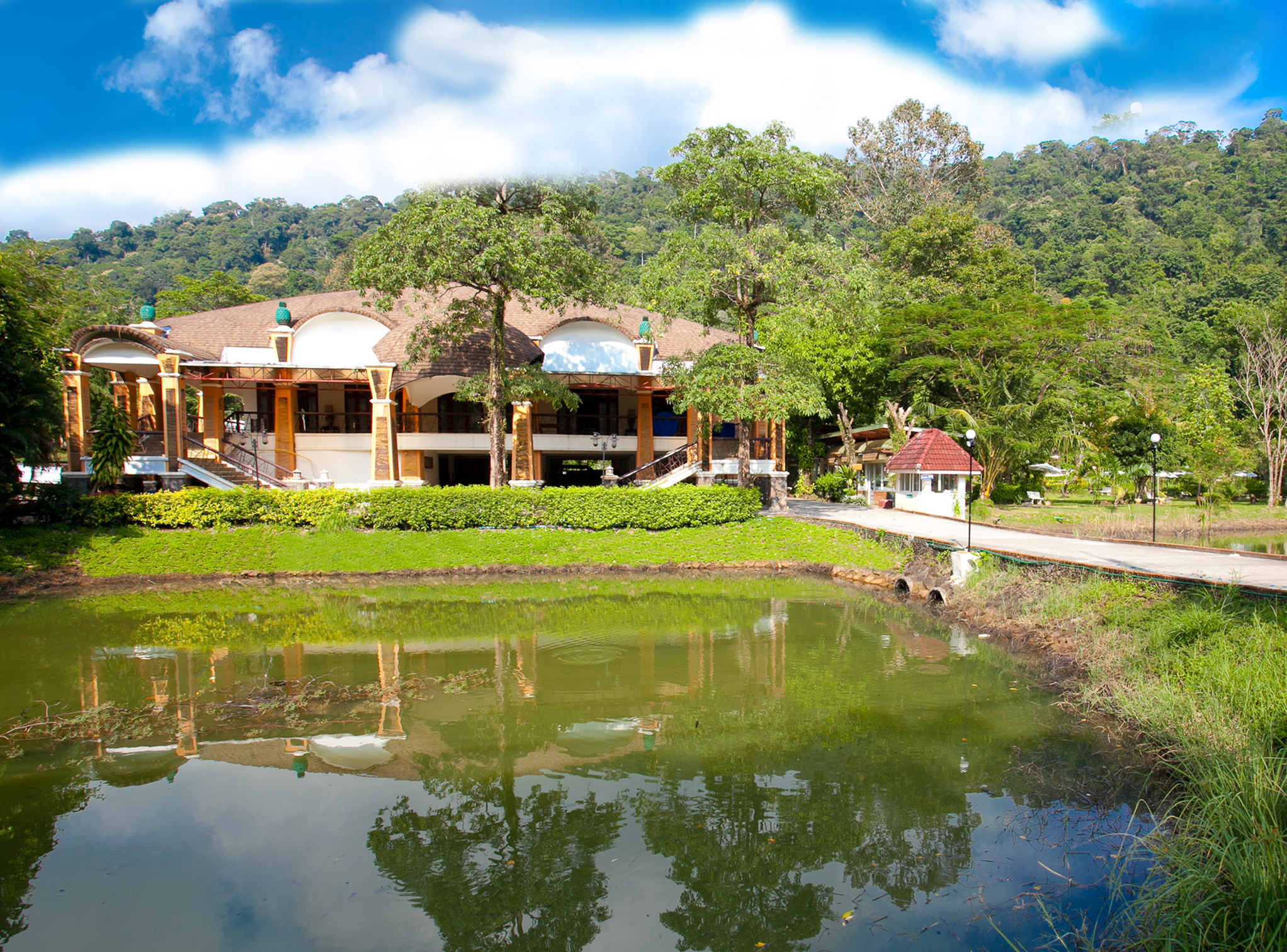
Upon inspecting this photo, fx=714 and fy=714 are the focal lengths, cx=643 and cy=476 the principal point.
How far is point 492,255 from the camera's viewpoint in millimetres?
17375

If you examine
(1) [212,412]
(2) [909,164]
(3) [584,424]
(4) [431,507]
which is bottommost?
(4) [431,507]

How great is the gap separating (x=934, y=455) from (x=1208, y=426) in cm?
1286

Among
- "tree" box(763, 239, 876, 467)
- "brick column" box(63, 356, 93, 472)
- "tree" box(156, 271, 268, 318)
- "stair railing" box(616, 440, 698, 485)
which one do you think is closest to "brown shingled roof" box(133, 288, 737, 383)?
"brick column" box(63, 356, 93, 472)

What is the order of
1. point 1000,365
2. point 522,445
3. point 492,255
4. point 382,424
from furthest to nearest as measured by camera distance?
point 1000,365
point 522,445
point 382,424
point 492,255

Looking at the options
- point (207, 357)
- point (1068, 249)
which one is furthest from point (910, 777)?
point (1068, 249)

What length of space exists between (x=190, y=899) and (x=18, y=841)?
73.9 inches

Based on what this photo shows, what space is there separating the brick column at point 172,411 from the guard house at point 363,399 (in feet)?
0.13

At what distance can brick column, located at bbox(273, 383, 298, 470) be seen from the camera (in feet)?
77.0

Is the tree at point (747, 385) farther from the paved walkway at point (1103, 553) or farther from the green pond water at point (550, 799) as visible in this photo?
the green pond water at point (550, 799)

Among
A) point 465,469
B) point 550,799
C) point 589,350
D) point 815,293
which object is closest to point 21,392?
point 465,469

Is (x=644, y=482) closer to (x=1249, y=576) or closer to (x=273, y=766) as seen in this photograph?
(x=1249, y=576)

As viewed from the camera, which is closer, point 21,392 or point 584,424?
point 21,392

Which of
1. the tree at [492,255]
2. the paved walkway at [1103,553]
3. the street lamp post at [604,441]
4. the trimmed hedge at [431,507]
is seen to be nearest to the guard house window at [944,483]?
the paved walkway at [1103,553]

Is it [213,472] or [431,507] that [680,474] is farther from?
[213,472]
